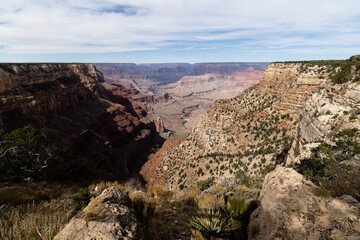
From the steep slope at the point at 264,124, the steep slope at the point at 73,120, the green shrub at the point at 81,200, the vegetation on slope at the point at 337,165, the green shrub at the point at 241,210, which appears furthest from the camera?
the steep slope at the point at 73,120

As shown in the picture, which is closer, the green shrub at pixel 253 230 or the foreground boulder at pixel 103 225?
the foreground boulder at pixel 103 225

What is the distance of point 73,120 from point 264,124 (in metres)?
51.3

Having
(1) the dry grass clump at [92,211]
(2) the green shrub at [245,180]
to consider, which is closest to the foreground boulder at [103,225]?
(1) the dry grass clump at [92,211]

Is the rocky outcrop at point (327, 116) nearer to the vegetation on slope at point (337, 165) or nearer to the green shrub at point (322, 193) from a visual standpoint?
the vegetation on slope at point (337, 165)

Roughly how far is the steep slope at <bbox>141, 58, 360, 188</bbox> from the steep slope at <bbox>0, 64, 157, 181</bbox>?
14297 mm

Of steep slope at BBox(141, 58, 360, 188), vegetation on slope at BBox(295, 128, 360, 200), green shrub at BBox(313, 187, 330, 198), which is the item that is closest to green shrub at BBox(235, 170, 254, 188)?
steep slope at BBox(141, 58, 360, 188)

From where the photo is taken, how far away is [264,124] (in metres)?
26.8

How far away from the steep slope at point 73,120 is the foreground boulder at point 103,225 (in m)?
28.4

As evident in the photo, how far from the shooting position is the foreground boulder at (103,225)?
4.13m

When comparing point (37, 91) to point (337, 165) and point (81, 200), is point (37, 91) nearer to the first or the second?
point (81, 200)

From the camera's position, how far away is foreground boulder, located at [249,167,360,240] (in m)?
4.27

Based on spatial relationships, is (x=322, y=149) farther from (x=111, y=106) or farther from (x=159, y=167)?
(x=111, y=106)

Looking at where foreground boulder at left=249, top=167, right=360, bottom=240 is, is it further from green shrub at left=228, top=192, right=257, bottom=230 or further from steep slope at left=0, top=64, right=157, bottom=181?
steep slope at left=0, top=64, right=157, bottom=181

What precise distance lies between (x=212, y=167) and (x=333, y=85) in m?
18.6
